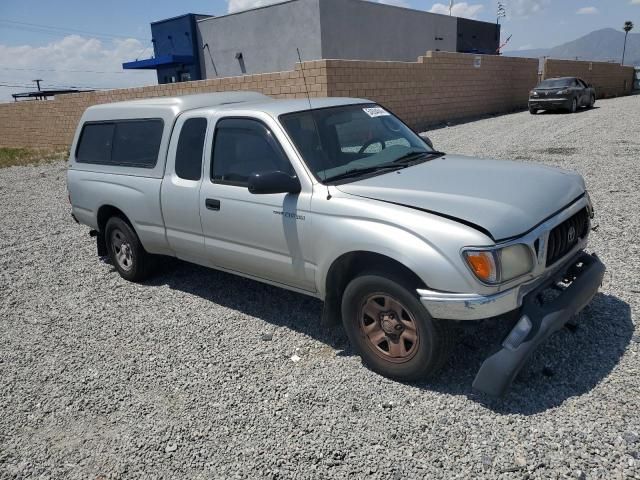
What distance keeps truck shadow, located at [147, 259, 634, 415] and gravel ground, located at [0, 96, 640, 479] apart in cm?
1

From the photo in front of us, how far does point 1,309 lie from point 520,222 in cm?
516

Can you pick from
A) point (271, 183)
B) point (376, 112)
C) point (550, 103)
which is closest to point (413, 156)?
point (376, 112)

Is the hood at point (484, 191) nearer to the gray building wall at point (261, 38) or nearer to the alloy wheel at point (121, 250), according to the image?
the alloy wheel at point (121, 250)

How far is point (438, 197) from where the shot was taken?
3.35 m

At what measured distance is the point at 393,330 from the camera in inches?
136

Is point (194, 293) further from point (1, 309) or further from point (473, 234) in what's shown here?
point (473, 234)

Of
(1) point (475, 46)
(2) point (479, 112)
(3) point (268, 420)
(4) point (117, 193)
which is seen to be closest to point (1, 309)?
(4) point (117, 193)

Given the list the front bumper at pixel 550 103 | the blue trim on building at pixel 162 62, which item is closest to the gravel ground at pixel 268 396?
the front bumper at pixel 550 103

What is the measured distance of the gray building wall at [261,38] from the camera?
28.2 m

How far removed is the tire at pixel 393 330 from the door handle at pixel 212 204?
145 centimetres

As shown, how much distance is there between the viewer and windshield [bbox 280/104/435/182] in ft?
13.1

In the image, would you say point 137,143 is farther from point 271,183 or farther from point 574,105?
point 574,105

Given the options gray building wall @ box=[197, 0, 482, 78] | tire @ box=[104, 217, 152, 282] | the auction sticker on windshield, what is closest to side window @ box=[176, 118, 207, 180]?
tire @ box=[104, 217, 152, 282]

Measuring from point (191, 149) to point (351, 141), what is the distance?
146 cm
